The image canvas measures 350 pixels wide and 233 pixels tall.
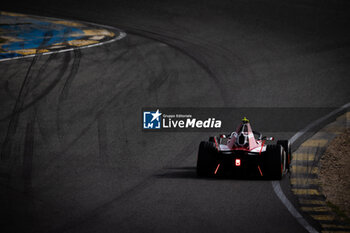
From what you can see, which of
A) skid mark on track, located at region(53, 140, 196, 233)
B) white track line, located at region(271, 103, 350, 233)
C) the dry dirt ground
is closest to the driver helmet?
white track line, located at region(271, 103, 350, 233)

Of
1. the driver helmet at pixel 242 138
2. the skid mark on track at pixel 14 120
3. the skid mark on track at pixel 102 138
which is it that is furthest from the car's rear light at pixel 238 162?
the skid mark on track at pixel 14 120

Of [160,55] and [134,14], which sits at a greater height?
[134,14]

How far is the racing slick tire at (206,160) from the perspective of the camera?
12203mm

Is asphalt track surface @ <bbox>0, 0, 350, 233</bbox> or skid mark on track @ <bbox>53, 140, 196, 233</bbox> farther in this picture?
asphalt track surface @ <bbox>0, 0, 350, 233</bbox>

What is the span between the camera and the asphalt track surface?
9867mm

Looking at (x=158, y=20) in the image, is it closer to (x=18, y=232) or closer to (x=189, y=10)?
(x=189, y=10)

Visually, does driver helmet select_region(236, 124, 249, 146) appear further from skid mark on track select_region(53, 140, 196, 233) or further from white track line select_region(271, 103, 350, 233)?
skid mark on track select_region(53, 140, 196, 233)

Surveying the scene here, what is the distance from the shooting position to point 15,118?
56.3 ft

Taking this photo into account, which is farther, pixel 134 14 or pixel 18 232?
pixel 134 14

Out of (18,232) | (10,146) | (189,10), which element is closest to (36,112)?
(10,146)

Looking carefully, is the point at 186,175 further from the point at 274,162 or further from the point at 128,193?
the point at 274,162

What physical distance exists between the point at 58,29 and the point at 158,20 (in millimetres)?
5787

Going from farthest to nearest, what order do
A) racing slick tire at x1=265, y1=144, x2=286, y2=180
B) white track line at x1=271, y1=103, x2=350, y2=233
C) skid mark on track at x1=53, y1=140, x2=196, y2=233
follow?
racing slick tire at x1=265, y1=144, x2=286, y2=180 → skid mark on track at x1=53, y1=140, x2=196, y2=233 → white track line at x1=271, y1=103, x2=350, y2=233

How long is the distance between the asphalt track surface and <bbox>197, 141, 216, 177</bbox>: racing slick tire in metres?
0.38
